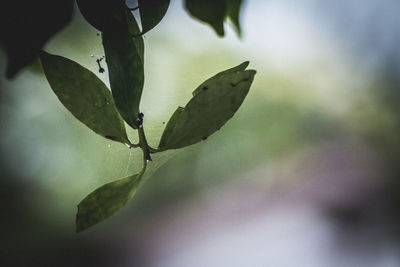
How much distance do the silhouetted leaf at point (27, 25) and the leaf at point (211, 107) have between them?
0.43 feet

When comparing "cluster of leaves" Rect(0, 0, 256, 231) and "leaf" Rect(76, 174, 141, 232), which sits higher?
"cluster of leaves" Rect(0, 0, 256, 231)

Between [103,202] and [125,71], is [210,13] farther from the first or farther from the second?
[103,202]

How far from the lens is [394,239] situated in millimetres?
4223

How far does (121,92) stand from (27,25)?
94mm

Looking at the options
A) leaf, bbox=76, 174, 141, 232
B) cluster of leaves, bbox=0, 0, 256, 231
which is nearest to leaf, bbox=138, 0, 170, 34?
cluster of leaves, bbox=0, 0, 256, 231

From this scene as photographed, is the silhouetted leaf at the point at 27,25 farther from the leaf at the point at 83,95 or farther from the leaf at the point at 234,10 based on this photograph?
the leaf at the point at 234,10

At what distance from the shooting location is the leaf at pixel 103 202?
33 cm

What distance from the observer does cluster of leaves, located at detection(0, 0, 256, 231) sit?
1.09 ft

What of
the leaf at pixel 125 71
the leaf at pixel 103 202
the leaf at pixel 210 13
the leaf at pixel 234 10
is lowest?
the leaf at pixel 103 202

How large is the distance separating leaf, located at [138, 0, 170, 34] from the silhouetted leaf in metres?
0.08

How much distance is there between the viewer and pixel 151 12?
369 mm

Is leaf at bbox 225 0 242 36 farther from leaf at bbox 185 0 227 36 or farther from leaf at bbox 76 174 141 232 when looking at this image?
leaf at bbox 76 174 141 232

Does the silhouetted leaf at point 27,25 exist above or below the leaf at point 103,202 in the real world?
above

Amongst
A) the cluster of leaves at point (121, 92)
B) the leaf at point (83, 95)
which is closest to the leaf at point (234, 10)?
the cluster of leaves at point (121, 92)
